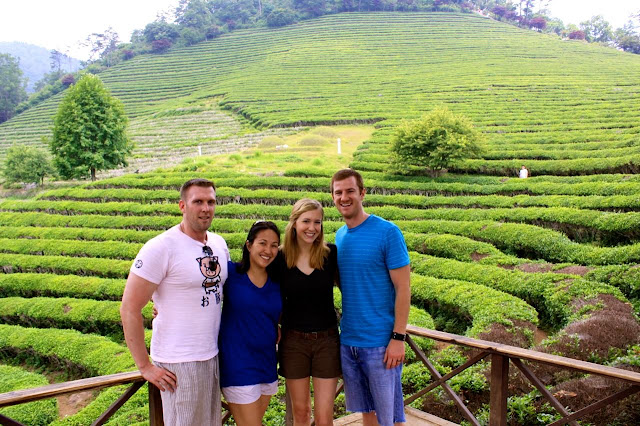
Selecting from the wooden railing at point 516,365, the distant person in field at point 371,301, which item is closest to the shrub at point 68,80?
the distant person in field at point 371,301

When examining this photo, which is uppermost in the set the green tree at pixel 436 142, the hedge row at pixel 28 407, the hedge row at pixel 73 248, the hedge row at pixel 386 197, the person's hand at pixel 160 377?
the green tree at pixel 436 142

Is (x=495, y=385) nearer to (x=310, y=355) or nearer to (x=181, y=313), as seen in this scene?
(x=310, y=355)

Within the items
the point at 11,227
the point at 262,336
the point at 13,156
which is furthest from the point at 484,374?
the point at 13,156

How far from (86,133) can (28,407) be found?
2644cm

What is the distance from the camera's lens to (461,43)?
70.1 m

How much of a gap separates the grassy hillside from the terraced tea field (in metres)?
0.31

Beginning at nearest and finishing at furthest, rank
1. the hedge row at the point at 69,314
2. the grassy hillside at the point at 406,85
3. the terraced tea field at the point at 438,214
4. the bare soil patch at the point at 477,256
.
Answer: the terraced tea field at the point at 438,214 → the hedge row at the point at 69,314 → the bare soil patch at the point at 477,256 → the grassy hillside at the point at 406,85

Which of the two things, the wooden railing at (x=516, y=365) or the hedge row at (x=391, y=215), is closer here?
the wooden railing at (x=516, y=365)

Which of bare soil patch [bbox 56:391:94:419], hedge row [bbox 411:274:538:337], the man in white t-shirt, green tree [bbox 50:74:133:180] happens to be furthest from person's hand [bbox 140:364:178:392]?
green tree [bbox 50:74:133:180]

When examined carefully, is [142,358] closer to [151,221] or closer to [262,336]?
[262,336]

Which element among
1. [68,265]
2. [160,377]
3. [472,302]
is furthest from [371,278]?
[68,265]

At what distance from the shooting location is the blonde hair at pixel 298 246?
3480 mm

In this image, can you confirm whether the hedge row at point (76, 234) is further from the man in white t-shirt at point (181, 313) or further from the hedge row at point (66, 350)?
the man in white t-shirt at point (181, 313)

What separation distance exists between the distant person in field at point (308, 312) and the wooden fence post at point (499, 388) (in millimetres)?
1392
